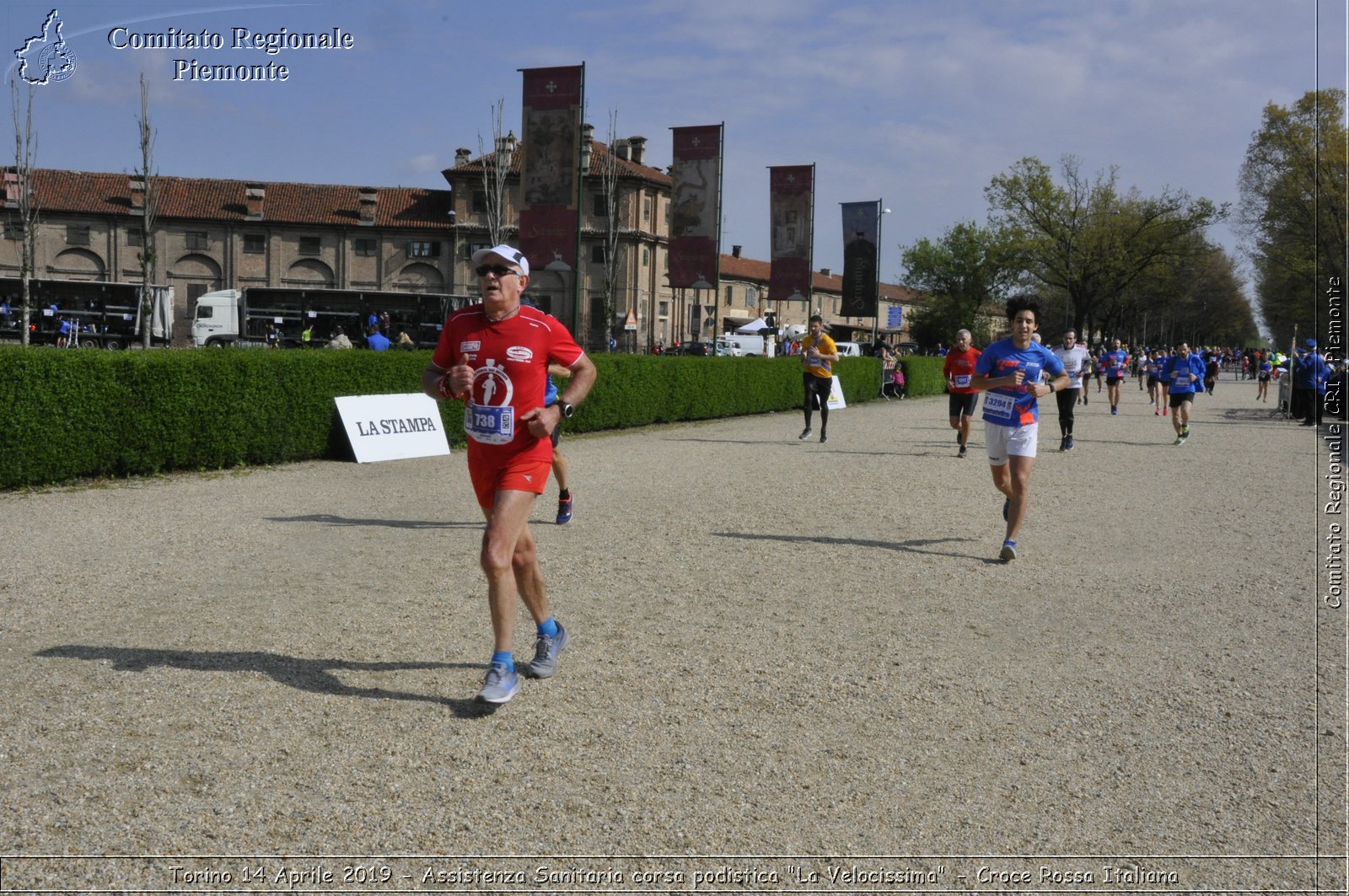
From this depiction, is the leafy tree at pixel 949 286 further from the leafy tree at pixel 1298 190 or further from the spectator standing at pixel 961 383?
the spectator standing at pixel 961 383

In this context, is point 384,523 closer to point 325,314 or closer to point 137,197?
point 325,314

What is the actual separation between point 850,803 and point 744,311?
3643 inches

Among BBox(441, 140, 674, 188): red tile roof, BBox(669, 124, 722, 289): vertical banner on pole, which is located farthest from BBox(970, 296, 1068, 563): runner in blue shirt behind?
BBox(441, 140, 674, 188): red tile roof

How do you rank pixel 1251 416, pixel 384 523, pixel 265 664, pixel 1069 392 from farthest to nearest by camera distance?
pixel 1251 416
pixel 1069 392
pixel 384 523
pixel 265 664

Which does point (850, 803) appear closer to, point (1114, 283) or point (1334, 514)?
point (1334, 514)

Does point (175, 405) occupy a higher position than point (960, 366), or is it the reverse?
point (960, 366)

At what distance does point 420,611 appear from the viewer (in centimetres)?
666

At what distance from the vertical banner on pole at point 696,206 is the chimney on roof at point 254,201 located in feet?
168

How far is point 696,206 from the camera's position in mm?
29641

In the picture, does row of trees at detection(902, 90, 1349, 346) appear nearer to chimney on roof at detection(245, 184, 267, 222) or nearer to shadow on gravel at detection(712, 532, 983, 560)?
shadow on gravel at detection(712, 532, 983, 560)

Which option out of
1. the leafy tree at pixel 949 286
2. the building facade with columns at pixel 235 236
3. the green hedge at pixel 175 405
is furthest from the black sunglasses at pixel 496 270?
the leafy tree at pixel 949 286

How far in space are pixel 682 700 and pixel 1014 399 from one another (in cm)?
480

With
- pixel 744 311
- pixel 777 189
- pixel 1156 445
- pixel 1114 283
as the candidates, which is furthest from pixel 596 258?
pixel 1156 445

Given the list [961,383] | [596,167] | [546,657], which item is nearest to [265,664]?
[546,657]
